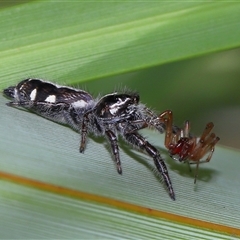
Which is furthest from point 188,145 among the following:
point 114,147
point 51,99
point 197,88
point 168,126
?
point 197,88

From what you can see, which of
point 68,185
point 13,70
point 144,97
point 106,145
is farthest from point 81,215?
point 144,97

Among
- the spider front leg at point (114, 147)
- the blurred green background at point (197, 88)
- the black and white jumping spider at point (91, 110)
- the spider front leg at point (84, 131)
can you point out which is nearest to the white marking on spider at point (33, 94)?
the black and white jumping spider at point (91, 110)

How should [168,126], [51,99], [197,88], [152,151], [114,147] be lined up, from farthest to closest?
[197,88] → [51,99] → [168,126] → [152,151] → [114,147]

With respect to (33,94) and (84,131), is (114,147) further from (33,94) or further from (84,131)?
(33,94)

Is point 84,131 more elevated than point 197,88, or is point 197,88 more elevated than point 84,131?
point 84,131

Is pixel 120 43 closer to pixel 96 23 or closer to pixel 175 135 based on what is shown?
pixel 96 23

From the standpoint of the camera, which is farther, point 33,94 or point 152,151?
point 33,94

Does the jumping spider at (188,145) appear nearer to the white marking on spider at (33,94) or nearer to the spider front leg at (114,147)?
the spider front leg at (114,147)

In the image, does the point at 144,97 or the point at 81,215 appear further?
the point at 144,97
